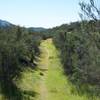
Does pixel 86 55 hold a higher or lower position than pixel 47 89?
higher

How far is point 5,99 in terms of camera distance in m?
34.3

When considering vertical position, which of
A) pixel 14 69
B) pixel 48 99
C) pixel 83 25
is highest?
pixel 83 25

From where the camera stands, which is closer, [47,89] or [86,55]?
[47,89]

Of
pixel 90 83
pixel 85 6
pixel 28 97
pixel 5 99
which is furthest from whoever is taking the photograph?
pixel 90 83

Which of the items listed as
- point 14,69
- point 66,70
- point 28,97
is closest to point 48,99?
point 28,97

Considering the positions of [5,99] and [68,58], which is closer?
[5,99]

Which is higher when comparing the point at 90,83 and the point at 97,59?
the point at 97,59

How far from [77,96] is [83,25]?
11.5 m

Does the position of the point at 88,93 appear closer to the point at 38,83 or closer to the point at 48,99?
the point at 48,99

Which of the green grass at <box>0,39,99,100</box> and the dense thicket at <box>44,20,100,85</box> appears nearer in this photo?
the dense thicket at <box>44,20,100,85</box>

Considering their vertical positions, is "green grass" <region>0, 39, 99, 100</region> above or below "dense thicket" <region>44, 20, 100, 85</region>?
below

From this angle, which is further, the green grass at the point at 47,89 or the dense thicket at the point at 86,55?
the green grass at the point at 47,89

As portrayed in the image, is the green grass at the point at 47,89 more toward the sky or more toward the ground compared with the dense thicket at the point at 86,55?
more toward the ground

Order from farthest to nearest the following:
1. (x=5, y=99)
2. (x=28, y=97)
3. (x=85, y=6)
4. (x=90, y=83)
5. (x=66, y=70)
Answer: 1. (x=66, y=70)
2. (x=90, y=83)
3. (x=28, y=97)
4. (x=5, y=99)
5. (x=85, y=6)
